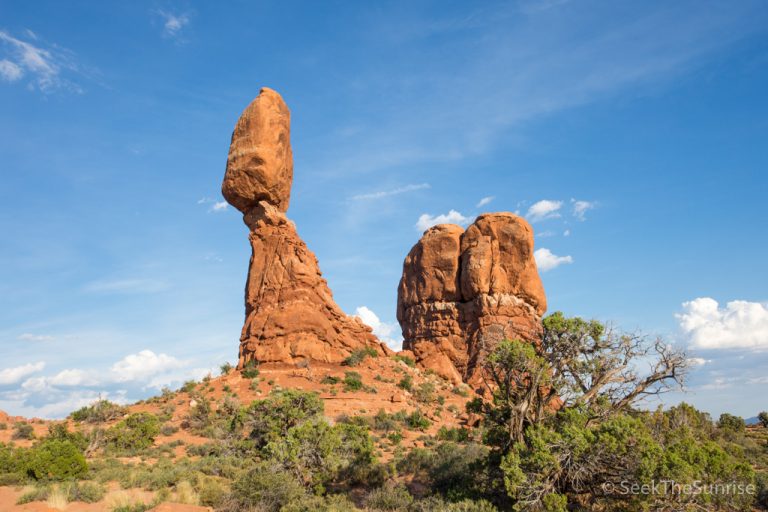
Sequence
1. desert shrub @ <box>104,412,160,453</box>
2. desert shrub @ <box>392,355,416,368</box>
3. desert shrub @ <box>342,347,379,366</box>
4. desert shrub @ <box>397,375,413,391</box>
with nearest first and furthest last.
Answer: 1. desert shrub @ <box>104,412,160,453</box>
2. desert shrub @ <box>397,375,413,391</box>
3. desert shrub @ <box>342,347,379,366</box>
4. desert shrub @ <box>392,355,416,368</box>

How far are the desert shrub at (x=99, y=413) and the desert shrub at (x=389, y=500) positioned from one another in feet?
65.3

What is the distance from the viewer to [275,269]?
32.4 meters

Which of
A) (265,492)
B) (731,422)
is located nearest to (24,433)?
(265,492)

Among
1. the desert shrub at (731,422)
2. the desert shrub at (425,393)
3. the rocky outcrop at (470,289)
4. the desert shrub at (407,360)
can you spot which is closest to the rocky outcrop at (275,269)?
the desert shrub at (407,360)

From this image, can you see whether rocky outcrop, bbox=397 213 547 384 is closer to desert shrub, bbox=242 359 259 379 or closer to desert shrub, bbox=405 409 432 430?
desert shrub, bbox=405 409 432 430

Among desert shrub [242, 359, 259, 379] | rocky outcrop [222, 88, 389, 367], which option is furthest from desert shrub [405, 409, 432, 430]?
desert shrub [242, 359, 259, 379]

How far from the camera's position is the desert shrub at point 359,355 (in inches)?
1240

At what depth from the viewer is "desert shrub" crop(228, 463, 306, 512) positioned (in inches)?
461

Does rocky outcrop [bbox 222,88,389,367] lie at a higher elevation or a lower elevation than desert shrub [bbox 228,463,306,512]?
higher

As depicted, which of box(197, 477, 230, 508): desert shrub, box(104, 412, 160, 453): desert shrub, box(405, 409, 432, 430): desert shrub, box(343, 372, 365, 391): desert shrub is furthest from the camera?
box(343, 372, 365, 391): desert shrub

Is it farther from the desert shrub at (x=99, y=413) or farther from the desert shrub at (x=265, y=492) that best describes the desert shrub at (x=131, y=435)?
the desert shrub at (x=265, y=492)

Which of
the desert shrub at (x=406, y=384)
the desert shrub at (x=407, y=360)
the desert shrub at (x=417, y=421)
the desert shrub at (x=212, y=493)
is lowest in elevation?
the desert shrub at (x=212, y=493)

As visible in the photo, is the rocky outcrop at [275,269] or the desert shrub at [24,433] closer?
the desert shrub at [24,433]

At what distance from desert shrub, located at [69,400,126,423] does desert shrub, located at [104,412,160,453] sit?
482cm
